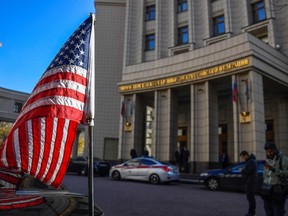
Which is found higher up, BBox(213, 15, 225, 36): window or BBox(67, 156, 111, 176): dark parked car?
BBox(213, 15, 225, 36): window

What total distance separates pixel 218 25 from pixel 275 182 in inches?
905

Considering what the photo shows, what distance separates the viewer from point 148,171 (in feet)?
54.4

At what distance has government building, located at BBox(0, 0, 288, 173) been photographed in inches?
775

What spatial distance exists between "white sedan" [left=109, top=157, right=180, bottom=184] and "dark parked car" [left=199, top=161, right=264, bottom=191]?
2.07 meters

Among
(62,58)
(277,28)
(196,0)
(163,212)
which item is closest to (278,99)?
(277,28)

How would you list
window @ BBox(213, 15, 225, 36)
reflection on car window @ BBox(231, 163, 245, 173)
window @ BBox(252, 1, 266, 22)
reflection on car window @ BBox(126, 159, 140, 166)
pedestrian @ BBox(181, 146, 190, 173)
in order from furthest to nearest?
window @ BBox(213, 15, 225, 36) → window @ BBox(252, 1, 266, 22) → pedestrian @ BBox(181, 146, 190, 173) → reflection on car window @ BBox(126, 159, 140, 166) → reflection on car window @ BBox(231, 163, 245, 173)

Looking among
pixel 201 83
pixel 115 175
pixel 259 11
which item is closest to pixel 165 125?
pixel 201 83

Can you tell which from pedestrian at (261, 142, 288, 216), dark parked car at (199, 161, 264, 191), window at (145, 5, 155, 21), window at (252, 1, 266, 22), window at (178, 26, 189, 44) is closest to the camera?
pedestrian at (261, 142, 288, 216)

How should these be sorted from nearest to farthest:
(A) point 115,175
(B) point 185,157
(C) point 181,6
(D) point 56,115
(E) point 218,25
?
(D) point 56,115
(A) point 115,175
(B) point 185,157
(E) point 218,25
(C) point 181,6

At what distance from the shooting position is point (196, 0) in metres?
27.9

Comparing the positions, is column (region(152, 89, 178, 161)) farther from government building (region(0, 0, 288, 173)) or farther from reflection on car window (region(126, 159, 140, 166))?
reflection on car window (region(126, 159, 140, 166))

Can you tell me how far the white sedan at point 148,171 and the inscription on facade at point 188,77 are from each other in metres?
8.30

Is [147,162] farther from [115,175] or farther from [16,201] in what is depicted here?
[16,201]

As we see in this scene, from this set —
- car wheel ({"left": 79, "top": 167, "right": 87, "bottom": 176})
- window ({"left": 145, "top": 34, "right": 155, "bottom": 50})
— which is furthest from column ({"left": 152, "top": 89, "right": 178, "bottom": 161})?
window ({"left": 145, "top": 34, "right": 155, "bottom": 50})
